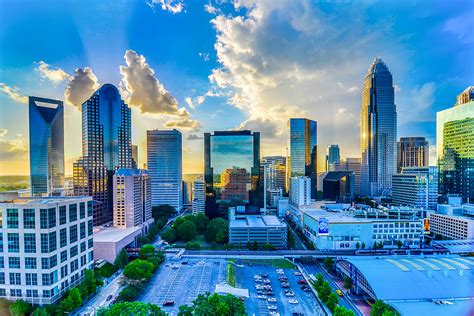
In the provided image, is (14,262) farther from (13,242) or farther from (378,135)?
(378,135)

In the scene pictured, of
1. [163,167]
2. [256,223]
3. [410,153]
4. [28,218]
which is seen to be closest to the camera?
[28,218]

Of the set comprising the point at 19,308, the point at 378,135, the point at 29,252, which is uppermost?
the point at 378,135

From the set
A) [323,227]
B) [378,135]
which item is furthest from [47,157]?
[378,135]

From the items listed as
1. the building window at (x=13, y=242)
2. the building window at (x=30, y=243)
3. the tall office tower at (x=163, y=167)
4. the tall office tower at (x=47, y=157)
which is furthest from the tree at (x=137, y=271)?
the tall office tower at (x=163, y=167)

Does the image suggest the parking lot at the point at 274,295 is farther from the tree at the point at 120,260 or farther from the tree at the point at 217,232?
the tree at the point at 120,260

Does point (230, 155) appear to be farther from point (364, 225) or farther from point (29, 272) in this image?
point (29, 272)

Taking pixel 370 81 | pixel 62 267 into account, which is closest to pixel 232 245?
pixel 62 267

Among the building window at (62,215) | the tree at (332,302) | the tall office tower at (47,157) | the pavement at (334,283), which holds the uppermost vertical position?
the tall office tower at (47,157)

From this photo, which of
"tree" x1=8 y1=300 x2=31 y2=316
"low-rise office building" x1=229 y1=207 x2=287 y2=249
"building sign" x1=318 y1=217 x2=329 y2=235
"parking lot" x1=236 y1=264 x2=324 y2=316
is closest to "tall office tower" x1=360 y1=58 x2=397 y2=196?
"building sign" x1=318 y1=217 x2=329 y2=235
